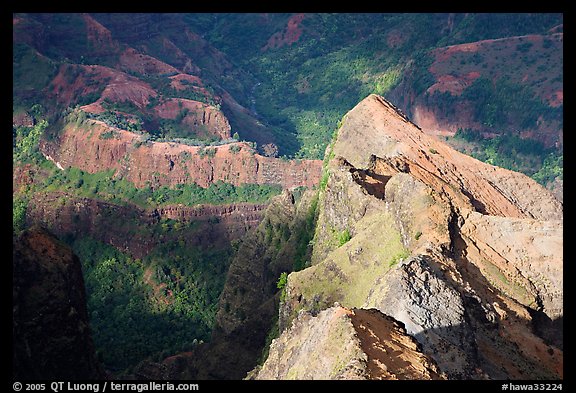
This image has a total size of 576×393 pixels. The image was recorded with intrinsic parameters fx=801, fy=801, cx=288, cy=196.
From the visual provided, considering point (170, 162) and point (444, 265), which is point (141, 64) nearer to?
point (170, 162)

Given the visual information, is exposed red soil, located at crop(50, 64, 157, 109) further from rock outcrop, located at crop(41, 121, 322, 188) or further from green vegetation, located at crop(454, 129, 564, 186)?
green vegetation, located at crop(454, 129, 564, 186)

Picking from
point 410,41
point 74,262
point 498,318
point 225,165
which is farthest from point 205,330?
point 410,41

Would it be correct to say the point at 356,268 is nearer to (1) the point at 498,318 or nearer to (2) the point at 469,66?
(1) the point at 498,318

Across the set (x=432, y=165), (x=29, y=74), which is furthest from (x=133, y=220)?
(x=432, y=165)

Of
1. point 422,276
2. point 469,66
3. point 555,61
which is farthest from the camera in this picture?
point 469,66

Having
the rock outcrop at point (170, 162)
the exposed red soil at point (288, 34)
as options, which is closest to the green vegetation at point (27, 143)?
the rock outcrop at point (170, 162)
